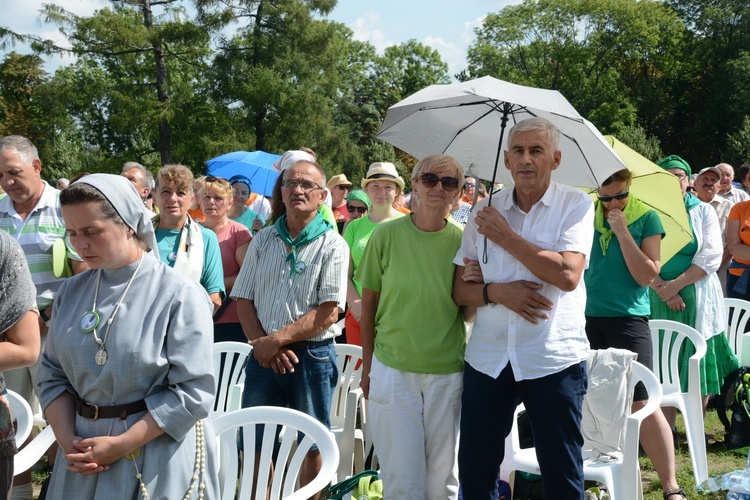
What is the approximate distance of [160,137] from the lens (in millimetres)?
26891

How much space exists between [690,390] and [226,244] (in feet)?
10.3

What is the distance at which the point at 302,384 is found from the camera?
3789 mm

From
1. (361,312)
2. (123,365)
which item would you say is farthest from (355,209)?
(123,365)

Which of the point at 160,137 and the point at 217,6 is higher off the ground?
the point at 217,6

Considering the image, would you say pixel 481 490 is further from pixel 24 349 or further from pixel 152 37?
pixel 152 37

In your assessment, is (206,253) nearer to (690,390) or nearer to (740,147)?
(690,390)

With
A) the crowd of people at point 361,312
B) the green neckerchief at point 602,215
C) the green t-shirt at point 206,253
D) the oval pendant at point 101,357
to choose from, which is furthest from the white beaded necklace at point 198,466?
the green neckerchief at point 602,215

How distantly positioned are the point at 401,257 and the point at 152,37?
2516 cm

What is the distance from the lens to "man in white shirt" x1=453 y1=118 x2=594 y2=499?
3.04m

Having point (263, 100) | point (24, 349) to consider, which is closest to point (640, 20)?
point (263, 100)

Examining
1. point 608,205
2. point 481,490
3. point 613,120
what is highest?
point 613,120

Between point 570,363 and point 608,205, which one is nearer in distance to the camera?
point 570,363

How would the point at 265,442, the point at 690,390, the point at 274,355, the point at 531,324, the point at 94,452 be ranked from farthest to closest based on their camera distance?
the point at 690,390 < the point at 274,355 < the point at 531,324 < the point at 265,442 < the point at 94,452

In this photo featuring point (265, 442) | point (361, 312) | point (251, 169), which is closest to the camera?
point (265, 442)
